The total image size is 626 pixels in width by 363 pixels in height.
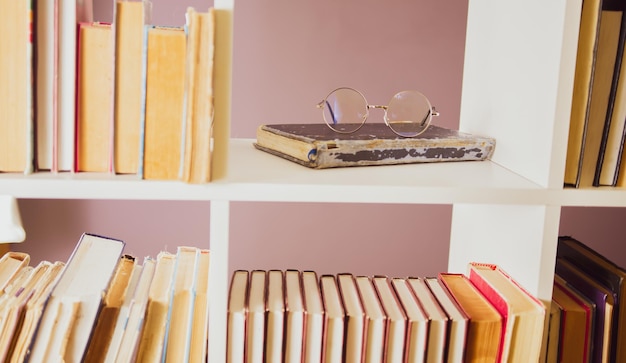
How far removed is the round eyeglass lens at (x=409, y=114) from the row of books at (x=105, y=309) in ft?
1.43

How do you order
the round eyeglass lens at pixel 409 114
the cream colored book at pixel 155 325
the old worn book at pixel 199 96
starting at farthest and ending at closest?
the round eyeglass lens at pixel 409 114, the cream colored book at pixel 155 325, the old worn book at pixel 199 96

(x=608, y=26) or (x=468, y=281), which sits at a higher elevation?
(x=608, y=26)

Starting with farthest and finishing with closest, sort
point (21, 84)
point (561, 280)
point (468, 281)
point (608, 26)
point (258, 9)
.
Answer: point (258, 9)
point (561, 280)
point (468, 281)
point (608, 26)
point (21, 84)

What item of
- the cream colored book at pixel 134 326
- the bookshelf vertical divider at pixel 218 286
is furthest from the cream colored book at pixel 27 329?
the bookshelf vertical divider at pixel 218 286

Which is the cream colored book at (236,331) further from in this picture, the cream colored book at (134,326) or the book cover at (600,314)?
the book cover at (600,314)

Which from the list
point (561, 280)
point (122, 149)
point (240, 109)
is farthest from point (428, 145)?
point (240, 109)

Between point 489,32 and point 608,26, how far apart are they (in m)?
0.26

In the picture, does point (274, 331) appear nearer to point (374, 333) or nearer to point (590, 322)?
point (374, 333)

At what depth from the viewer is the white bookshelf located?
80 cm

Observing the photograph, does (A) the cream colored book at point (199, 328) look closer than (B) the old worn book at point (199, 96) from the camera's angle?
No

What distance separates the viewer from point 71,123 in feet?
2.59

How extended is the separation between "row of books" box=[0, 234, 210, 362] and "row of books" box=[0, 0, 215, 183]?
0.18m

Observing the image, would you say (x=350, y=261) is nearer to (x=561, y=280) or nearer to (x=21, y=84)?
(x=561, y=280)

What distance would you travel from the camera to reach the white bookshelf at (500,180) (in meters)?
0.80
